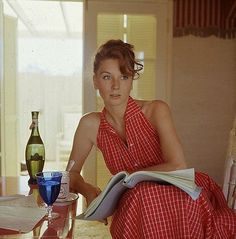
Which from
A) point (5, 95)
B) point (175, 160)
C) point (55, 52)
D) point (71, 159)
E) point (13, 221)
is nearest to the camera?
point (13, 221)

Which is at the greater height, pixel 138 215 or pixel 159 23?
pixel 159 23

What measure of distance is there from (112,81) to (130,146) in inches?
9.8

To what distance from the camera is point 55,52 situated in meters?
6.09

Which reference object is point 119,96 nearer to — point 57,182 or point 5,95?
point 57,182

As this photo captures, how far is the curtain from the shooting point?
3.27m

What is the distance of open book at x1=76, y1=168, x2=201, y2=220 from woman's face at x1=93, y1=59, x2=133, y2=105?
0.43 metres

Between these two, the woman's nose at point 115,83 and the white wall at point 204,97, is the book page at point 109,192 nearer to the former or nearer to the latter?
the woman's nose at point 115,83

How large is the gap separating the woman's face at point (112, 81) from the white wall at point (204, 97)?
6.72 ft

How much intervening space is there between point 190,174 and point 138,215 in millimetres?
171

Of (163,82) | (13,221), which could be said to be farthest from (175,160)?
(163,82)

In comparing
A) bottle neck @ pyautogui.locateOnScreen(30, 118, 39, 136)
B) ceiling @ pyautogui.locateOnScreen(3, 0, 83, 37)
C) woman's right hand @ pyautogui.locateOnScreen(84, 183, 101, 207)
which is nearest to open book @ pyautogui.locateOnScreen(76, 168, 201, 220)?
woman's right hand @ pyautogui.locateOnScreen(84, 183, 101, 207)

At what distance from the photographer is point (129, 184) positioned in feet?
3.09

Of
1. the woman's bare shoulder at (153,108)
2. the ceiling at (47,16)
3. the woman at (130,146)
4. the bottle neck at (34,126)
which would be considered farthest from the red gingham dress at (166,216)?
the ceiling at (47,16)

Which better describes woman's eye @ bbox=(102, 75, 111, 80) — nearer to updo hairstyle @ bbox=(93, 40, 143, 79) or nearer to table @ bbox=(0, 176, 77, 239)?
updo hairstyle @ bbox=(93, 40, 143, 79)
